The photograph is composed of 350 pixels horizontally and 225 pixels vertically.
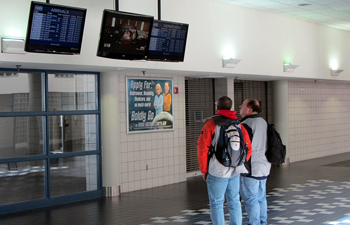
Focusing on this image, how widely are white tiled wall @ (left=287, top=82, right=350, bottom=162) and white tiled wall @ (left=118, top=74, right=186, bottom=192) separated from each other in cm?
406

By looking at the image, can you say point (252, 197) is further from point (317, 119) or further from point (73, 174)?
point (317, 119)

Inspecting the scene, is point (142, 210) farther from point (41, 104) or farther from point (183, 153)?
point (183, 153)

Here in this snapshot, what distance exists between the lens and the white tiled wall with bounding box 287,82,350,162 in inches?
509

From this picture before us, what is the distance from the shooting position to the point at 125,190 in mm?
8688

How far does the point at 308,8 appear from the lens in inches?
410

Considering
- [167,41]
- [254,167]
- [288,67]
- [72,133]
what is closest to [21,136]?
[72,133]

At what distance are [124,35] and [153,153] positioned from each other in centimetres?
340

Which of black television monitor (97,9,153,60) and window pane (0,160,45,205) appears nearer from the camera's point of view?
black television monitor (97,9,153,60)

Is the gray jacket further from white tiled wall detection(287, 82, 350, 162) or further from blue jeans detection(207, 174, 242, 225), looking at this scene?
white tiled wall detection(287, 82, 350, 162)

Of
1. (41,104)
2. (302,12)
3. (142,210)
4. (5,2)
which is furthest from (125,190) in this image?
(302,12)

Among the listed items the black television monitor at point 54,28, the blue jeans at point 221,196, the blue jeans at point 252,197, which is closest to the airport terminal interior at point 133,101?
the black television monitor at point 54,28

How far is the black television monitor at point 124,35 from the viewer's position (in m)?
6.14

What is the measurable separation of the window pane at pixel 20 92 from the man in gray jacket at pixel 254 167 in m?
3.60

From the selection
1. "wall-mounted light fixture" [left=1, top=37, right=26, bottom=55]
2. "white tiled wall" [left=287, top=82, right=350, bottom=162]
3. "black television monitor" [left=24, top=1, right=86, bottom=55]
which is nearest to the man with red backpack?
"black television monitor" [left=24, top=1, right=86, bottom=55]
